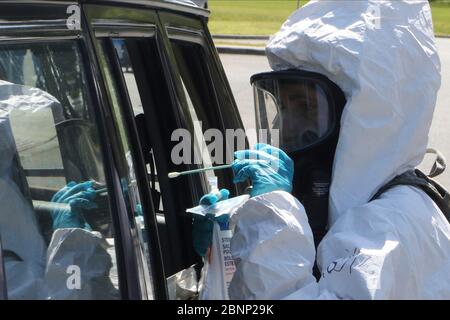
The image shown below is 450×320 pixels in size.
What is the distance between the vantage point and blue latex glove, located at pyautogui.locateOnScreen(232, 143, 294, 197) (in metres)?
2.01

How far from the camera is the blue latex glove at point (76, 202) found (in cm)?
162

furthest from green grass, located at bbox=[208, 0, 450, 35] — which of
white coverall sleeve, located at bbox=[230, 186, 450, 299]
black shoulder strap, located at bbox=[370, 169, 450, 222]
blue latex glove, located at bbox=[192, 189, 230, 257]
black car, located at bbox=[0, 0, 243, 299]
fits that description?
black car, located at bbox=[0, 0, 243, 299]

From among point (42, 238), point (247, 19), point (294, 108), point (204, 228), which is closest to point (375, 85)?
point (294, 108)

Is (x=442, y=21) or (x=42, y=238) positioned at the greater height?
(x=42, y=238)

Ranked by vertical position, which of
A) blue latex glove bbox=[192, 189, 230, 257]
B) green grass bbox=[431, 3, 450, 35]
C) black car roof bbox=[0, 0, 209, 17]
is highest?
black car roof bbox=[0, 0, 209, 17]

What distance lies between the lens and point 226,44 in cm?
1652

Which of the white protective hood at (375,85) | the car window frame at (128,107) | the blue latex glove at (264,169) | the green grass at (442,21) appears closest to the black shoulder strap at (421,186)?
the white protective hood at (375,85)

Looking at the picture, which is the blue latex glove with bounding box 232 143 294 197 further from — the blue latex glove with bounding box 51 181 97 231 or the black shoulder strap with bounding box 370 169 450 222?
the blue latex glove with bounding box 51 181 97 231

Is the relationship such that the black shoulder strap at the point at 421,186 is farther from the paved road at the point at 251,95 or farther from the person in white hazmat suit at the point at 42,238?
the paved road at the point at 251,95

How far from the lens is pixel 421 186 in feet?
7.09

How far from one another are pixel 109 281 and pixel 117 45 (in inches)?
27.6

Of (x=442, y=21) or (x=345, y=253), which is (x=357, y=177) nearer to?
(x=345, y=253)

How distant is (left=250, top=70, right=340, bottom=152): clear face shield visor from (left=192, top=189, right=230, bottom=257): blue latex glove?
0.44 meters

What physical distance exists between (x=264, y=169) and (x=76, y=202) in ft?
2.11
